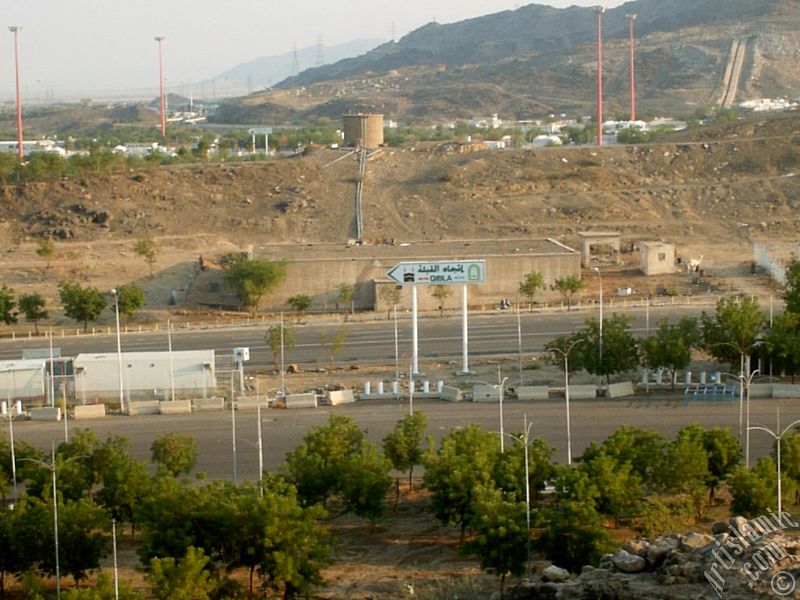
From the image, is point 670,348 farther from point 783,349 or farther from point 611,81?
point 611,81

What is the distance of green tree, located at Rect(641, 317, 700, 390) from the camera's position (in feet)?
120

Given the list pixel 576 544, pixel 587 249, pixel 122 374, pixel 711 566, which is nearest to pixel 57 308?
pixel 122 374

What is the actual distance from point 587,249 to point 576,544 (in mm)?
36893

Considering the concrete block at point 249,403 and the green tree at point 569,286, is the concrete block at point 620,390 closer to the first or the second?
the concrete block at point 249,403

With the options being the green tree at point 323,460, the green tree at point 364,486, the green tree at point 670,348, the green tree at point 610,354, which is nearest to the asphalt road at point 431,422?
the green tree at point 670,348

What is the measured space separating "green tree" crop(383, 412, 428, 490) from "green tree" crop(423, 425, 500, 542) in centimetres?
205

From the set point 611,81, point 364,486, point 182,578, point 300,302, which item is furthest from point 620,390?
point 611,81

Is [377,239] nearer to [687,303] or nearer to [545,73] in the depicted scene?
[687,303]

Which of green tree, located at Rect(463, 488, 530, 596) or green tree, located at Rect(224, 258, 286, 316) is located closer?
green tree, located at Rect(463, 488, 530, 596)

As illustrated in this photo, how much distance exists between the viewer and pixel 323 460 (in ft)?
87.8

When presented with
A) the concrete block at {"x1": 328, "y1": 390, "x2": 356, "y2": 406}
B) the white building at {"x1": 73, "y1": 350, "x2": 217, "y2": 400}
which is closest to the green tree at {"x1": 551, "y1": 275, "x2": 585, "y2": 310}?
the concrete block at {"x1": 328, "y1": 390, "x2": 356, "y2": 406}

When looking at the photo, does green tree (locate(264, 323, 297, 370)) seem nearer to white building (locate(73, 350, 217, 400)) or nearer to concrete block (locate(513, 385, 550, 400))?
white building (locate(73, 350, 217, 400))

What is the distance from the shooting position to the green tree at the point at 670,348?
36.6m

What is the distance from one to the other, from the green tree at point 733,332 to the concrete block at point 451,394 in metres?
7.02
